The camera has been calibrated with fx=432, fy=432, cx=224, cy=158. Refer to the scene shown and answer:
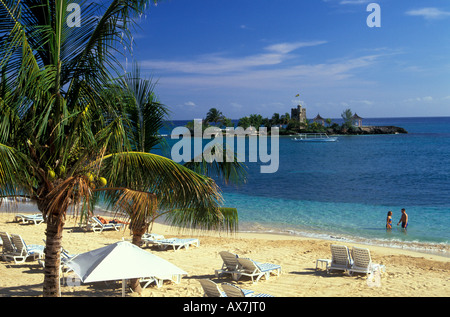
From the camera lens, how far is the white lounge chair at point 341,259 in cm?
1084

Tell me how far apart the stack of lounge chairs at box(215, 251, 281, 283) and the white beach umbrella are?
Answer: 3.67 m

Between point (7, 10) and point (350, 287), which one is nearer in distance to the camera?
point (7, 10)

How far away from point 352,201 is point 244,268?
22.6 m

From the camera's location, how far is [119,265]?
6.38m

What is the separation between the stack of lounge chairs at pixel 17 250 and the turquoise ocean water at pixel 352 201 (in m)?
10.8

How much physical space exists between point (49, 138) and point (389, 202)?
2914 cm

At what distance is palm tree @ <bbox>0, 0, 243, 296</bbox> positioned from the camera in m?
5.34

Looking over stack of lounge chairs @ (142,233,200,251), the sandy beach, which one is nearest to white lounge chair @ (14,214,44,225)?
the sandy beach

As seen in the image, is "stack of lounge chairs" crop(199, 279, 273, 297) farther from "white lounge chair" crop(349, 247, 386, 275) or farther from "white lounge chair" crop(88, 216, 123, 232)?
"white lounge chair" crop(88, 216, 123, 232)

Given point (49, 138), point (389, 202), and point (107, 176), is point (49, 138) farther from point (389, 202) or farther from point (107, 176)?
point (389, 202)

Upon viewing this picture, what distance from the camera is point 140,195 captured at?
585cm

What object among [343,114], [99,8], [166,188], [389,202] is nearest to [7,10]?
[99,8]

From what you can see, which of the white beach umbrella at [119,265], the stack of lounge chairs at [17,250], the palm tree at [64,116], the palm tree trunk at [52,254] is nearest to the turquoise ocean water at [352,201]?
the stack of lounge chairs at [17,250]

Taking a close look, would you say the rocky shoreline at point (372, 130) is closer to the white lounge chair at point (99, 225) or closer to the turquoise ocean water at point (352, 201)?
the turquoise ocean water at point (352, 201)
